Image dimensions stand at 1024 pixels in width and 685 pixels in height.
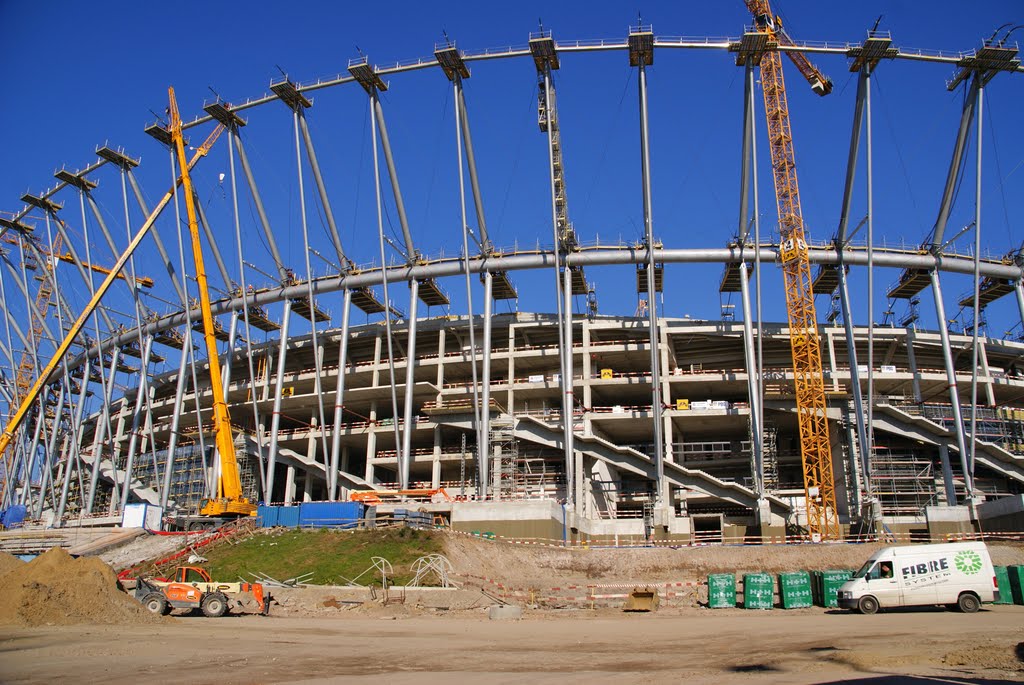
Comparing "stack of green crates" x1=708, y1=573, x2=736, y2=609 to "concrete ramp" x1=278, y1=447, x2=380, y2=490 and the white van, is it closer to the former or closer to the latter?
the white van

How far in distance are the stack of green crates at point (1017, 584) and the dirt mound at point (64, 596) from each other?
26.3 metres

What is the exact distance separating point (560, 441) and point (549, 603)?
75.3ft

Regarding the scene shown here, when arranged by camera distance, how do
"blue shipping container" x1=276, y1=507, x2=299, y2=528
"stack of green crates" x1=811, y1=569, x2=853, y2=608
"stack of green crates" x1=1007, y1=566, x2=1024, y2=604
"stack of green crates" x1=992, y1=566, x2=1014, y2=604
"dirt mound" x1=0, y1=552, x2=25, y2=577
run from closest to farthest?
"dirt mound" x1=0, y1=552, x2=25, y2=577 < "stack of green crates" x1=1007, y1=566, x2=1024, y2=604 < "stack of green crates" x1=992, y1=566, x2=1014, y2=604 < "stack of green crates" x1=811, y1=569, x2=853, y2=608 < "blue shipping container" x1=276, y1=507, x2=299, y2=528

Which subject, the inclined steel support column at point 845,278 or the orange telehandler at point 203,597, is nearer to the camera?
the orange telehandler at point 203,597

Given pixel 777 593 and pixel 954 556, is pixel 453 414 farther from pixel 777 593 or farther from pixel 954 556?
pixel 954 556

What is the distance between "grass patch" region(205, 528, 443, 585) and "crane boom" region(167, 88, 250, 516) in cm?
468

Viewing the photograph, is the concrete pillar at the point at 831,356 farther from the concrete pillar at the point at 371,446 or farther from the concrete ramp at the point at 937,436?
the concrete pillar at the point at 371,446

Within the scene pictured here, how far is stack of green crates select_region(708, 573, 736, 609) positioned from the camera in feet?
85.7

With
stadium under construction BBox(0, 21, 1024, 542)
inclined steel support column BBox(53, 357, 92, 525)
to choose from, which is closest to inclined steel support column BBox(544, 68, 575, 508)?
stadium under construction BBox(0, 21, 1024, 542)

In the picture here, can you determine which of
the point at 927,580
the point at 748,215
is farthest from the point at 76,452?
the point at 927,580

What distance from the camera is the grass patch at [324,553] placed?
29891 mm

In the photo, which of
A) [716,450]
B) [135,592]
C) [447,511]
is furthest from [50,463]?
[716,450]

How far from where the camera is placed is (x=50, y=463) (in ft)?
217

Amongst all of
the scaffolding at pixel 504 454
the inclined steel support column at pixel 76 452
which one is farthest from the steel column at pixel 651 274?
the inclined steel support column at pixel 76 452
